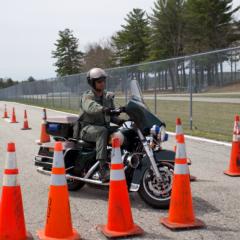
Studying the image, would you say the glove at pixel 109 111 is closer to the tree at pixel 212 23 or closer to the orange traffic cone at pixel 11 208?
the orange traffic cone at pixel 11 208

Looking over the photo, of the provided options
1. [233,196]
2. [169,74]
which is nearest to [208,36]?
[169,74]

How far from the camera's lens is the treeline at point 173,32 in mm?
59500

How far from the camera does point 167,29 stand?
69688mm

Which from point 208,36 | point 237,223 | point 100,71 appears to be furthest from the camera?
point 208,36

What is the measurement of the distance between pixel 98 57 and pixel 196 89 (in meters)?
84.3

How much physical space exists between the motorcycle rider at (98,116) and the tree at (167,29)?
2457 inches

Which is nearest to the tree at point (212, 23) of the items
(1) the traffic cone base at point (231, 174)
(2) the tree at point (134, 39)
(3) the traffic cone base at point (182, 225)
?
(2) the tree at point (134, 39)

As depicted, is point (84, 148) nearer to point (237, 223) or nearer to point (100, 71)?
point (100, 71)

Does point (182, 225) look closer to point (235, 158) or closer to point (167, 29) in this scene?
point (235, 158)

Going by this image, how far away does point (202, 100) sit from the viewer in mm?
15422

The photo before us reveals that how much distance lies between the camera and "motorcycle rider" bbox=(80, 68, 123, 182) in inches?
253

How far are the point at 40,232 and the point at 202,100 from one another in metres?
10.9

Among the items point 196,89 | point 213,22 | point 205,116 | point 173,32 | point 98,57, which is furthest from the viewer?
point 98,57

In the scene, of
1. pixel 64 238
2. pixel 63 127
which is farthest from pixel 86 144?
pixel 64 238
